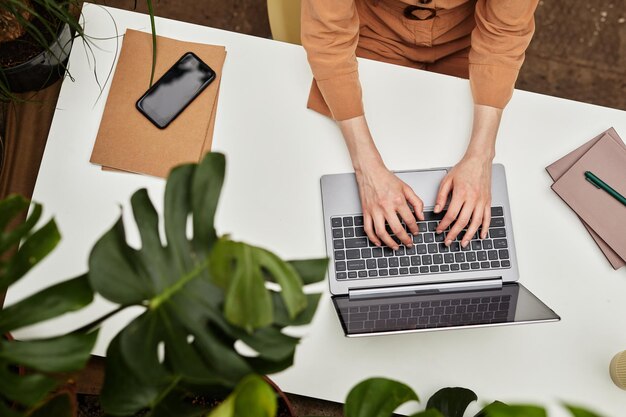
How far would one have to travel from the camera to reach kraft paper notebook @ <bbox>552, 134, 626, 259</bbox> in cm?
99

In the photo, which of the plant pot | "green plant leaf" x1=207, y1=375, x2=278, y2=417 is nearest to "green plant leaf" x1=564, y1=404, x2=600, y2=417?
"green plant leaf" x1=207, y1=375, x2=278, y2=417

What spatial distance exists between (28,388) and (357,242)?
0.56 m

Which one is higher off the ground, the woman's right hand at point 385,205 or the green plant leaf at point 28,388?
the woman's right hand at point 385,205

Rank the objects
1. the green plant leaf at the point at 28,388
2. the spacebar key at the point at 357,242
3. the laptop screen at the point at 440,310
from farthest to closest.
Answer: the spacebar key at the point at 357,242, the laptop screen at the point at 440,310, the green plant leaf at the point at 28,388

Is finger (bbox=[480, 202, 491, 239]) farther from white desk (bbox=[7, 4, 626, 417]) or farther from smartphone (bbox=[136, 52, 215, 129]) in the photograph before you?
smartphone (bbox=[136, 52, 215, 129])

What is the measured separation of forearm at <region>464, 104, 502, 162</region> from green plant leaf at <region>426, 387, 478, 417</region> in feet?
1.24

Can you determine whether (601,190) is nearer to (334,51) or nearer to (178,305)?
(334,51)

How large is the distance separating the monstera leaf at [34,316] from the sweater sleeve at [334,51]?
54 cm

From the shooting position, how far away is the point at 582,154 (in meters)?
1.02

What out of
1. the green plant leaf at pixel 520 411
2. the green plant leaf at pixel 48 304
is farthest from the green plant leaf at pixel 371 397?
the green plant leaf at pixel 48 304

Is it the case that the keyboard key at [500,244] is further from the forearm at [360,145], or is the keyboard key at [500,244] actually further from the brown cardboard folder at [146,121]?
the brown cardboard folder at [146,121]

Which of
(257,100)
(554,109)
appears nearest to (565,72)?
(554,109)

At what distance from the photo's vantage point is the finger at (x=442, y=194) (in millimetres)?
960

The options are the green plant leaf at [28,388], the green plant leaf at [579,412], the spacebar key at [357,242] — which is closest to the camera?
the green plant leaf at [579,412]
